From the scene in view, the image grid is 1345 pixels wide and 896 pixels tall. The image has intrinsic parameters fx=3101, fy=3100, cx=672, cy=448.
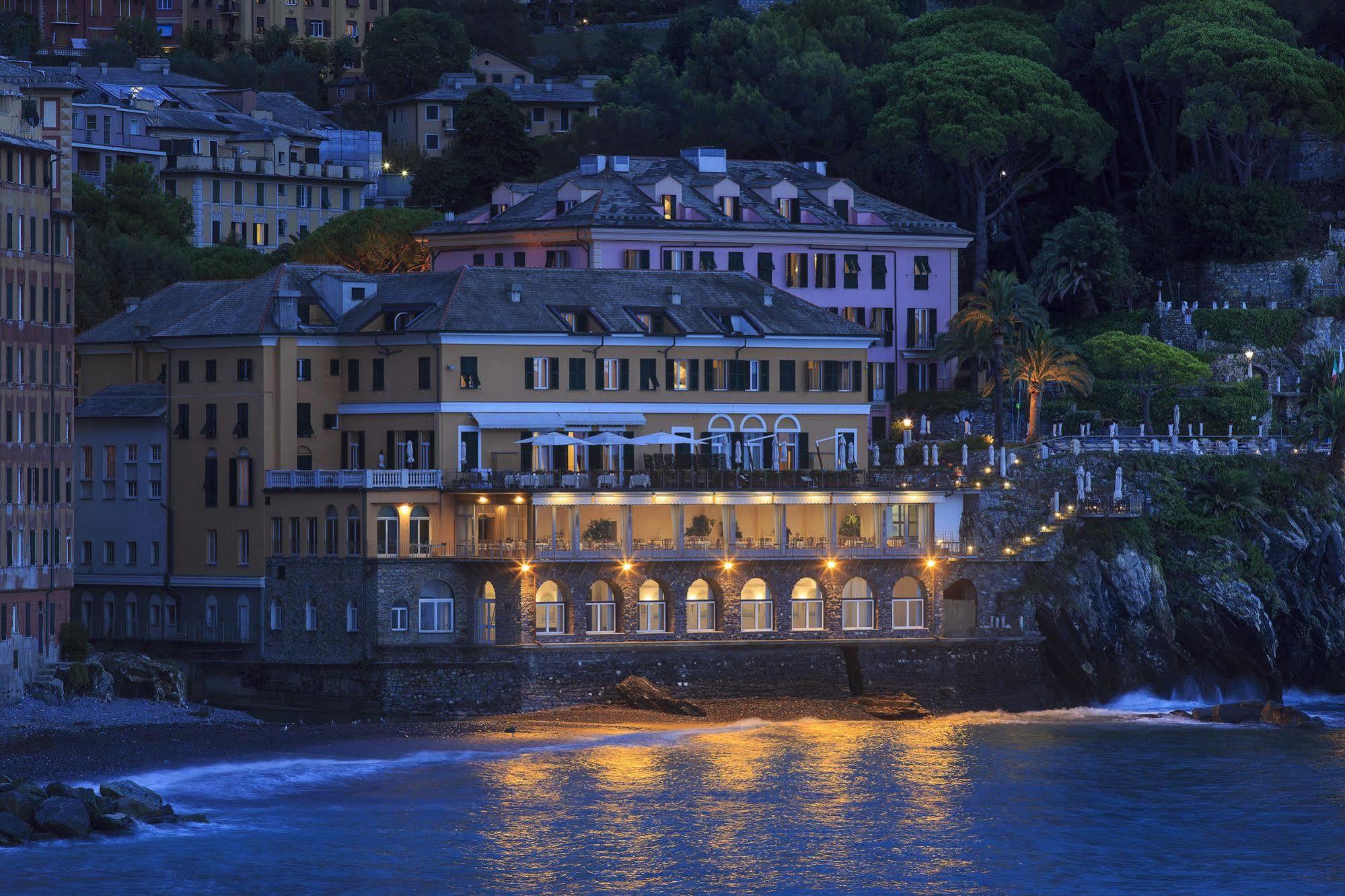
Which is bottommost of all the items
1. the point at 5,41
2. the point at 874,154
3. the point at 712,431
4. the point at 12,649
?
the point at 12,649

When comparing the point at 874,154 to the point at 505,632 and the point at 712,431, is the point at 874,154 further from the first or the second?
the point at 505,632

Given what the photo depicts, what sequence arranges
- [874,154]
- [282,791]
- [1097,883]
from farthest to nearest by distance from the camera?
1. [874,154]
2. [282,791]
3. [1097,883]

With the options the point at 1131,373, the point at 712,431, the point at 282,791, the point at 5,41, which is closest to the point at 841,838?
the point at 282,791

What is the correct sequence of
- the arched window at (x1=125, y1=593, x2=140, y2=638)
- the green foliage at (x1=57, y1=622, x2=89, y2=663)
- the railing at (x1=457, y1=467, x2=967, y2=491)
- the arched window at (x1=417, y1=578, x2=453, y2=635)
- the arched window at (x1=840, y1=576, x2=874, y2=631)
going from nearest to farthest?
1. the green foliage at (x1=57, y1=622, x2=89, y2=663)
2. the arched window at (x1=417, y1=578, x2=453, y2=635)
3. the railing at (x1=457, y1=467, x2=967, y2=491)
4. the arched window at (x1=840, y1=576, x2=874, y2=631)
5. the arched window at (x1=125, y1=593, x2=140, y2=638)

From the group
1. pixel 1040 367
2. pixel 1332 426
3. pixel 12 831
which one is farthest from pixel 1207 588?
pixel 12 831

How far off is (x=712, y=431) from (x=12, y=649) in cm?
2666

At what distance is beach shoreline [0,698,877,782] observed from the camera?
8675 centimetres

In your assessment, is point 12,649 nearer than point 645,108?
Yes

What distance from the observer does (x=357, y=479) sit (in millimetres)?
101188

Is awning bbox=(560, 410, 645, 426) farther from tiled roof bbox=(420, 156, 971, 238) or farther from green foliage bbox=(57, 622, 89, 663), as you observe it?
green foliage bbox=(57, 622, 89, 663)

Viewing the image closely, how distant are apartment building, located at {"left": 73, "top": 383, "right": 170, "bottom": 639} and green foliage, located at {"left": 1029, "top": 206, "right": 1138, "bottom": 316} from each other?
4129 cm

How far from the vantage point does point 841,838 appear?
80.8 m

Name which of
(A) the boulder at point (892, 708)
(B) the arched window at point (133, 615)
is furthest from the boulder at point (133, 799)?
(A) the boulder at point (892, 708)

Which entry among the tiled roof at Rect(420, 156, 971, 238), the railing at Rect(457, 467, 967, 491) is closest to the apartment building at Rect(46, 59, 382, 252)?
the tiled roof at Rect(420, 156, 971, 238)
